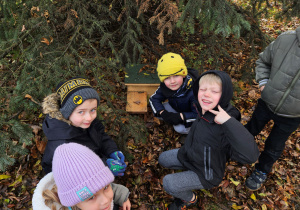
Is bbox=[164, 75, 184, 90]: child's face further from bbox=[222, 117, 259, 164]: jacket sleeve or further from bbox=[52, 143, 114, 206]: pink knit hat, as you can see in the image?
A: bbox=[52, 143, 114, 206]: pink knit hat

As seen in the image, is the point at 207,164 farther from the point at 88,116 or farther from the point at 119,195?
the point at 88,116

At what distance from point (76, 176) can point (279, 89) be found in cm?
256

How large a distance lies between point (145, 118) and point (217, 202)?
6.96ft

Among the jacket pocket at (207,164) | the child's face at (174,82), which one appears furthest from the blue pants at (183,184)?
the child's face at (174,82)

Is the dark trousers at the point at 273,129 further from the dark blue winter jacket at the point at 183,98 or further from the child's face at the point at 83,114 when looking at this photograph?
the child's face at the point at 83,114

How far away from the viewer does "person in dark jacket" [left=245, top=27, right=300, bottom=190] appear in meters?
2.34

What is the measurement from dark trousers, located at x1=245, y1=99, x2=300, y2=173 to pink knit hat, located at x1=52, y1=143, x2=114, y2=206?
2.49 meters

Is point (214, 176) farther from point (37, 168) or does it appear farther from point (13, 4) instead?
point (13, 4)

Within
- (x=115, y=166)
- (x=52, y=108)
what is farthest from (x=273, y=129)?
(x=52, y=108)

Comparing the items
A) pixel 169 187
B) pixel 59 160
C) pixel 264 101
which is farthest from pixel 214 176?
pixel 59 160

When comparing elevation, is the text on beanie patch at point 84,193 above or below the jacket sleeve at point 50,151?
above

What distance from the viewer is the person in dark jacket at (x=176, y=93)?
3.12 metres

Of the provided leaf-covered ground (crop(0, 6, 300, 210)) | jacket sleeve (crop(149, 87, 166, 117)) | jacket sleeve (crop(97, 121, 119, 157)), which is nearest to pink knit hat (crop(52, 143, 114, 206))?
jacket sleeve (crop(97, 121, 119, 157))

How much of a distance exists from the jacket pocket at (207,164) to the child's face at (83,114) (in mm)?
1480
